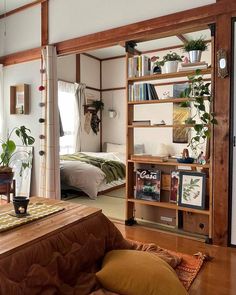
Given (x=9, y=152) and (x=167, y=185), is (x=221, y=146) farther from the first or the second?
(x=9, y=152)

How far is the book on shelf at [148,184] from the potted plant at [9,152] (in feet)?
5.70

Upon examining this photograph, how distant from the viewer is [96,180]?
457 centimetres

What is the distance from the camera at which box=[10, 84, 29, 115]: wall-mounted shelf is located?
4309 millimetres

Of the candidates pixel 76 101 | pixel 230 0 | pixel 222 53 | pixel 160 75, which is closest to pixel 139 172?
pixel 160 75

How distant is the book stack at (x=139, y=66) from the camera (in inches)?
129

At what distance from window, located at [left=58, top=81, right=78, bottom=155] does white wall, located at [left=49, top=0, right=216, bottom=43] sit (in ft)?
7.99

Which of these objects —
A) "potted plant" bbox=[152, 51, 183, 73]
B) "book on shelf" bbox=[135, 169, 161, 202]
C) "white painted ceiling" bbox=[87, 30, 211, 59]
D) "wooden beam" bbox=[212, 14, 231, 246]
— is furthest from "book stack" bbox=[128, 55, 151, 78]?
"white painted ceiling" bbox=[87, 30, 211, 59]

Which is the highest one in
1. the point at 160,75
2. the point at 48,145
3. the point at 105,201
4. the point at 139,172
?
the point at 160,75

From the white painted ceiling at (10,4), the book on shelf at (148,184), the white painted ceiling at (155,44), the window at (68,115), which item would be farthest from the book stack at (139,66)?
the window at (68,115)

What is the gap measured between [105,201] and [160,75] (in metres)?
2.14

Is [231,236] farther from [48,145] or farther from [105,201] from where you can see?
[48,145]

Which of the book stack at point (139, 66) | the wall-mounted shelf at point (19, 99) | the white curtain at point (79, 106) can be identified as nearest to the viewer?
the book stack at point (139, 66)

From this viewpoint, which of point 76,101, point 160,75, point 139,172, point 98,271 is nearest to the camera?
point 98,271

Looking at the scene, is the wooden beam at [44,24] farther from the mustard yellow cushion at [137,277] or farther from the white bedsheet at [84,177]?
the mustard yellow cushion at [137,277]
